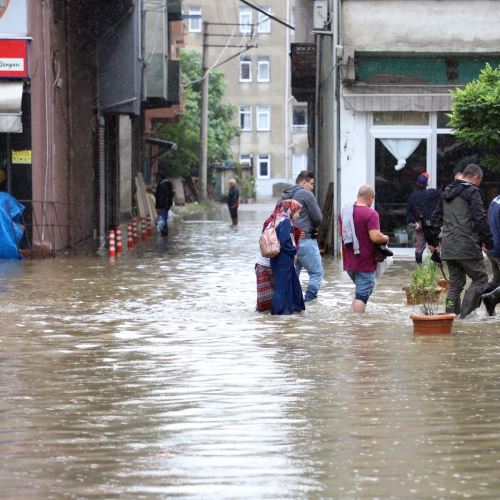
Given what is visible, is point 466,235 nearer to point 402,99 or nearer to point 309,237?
point 309,237

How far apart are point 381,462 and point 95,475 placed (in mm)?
1527

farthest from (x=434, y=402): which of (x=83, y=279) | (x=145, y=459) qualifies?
(x=83, y=279)

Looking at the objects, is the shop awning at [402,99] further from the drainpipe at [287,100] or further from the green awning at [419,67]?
the drainpipe at [287,100]

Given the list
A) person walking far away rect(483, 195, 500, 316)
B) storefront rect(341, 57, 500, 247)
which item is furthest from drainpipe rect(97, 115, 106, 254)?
person walking far away rect(483, 195, 500, 316)

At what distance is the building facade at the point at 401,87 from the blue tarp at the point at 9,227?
6.19 m

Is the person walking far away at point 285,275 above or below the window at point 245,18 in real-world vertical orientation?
below

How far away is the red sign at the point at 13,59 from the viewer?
25.2m

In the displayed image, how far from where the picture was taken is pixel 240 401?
9.38 meters

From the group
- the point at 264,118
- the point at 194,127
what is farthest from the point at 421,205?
the point at 264,118

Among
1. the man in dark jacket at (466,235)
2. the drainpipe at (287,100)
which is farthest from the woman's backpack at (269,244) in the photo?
the drainpipe at (287,100)

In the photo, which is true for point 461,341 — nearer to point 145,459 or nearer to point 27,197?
point 145,459

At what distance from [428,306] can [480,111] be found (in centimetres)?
708

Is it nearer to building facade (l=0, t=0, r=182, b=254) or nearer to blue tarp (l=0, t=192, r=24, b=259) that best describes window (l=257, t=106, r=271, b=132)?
building facade (l=0, t=0, r=182, b=254)

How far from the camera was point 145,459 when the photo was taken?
7.50 meters
